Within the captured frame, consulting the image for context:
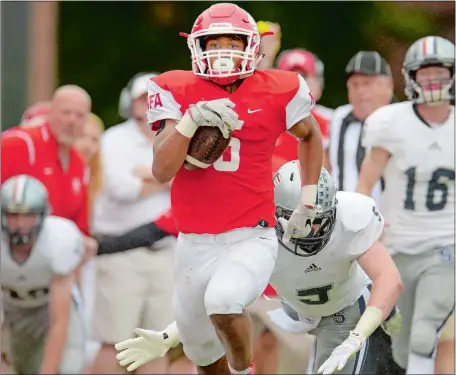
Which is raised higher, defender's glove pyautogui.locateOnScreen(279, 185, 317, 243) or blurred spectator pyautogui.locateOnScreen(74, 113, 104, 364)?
defender's glove pyautogui.locateOnScreen(279, 185, 317, 243)

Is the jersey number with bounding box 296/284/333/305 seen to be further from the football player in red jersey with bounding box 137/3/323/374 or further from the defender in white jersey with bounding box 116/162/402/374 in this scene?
the football player in red jersey with bounding box 137/3/323/374

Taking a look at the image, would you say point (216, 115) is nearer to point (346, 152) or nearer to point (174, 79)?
point (174, 79)

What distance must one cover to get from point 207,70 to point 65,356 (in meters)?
2.65

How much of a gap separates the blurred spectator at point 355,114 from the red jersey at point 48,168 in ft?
4.90

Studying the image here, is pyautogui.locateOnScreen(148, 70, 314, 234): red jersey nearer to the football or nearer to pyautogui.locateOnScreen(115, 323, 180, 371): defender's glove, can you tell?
the football

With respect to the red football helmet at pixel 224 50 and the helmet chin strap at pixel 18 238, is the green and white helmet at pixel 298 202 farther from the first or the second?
the helmet chin strap at pixel 18 238

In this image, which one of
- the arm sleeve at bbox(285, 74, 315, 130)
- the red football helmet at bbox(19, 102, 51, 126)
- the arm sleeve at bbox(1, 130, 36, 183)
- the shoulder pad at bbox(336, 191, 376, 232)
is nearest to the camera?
the arm sleeve at bbox(285, 74, 315, 130)

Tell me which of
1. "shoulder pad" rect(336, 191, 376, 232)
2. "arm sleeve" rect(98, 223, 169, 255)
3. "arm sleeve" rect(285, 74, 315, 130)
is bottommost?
"arm sleeve" rect(98, 223, 169, 255)

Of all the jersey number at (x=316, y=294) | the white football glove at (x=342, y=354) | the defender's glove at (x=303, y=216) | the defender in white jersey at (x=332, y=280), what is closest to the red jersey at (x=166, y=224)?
the defender in white jersey at (x=332, y=280)

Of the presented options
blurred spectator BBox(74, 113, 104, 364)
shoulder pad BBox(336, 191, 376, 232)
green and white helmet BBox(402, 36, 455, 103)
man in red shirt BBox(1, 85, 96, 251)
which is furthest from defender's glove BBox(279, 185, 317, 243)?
blurred spectator BBox(74, 113, 104, 364)

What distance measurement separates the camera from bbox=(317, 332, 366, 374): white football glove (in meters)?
5.25

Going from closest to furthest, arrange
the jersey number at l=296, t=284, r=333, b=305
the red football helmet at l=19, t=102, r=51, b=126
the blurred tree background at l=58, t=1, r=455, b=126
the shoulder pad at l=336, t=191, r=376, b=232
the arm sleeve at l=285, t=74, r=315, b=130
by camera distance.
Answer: the arm sleeve at l=285, t=74, r=315, b=130
the shoulder pad at l=336, t=191, r=376, b=232
the jersey number at l=296, t=284, r=333, b=305
the red football helmet at l=19, t=102, r=51, b=126
the blurred tree background at l=58, t=1, r=455, b=126

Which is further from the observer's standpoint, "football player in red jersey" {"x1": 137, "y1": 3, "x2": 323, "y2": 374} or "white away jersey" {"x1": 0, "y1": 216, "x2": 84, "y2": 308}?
"white away jersey" {"x1": 0, "y1": 216, "x2": 84, "y2": 308}

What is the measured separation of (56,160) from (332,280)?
2675mm
